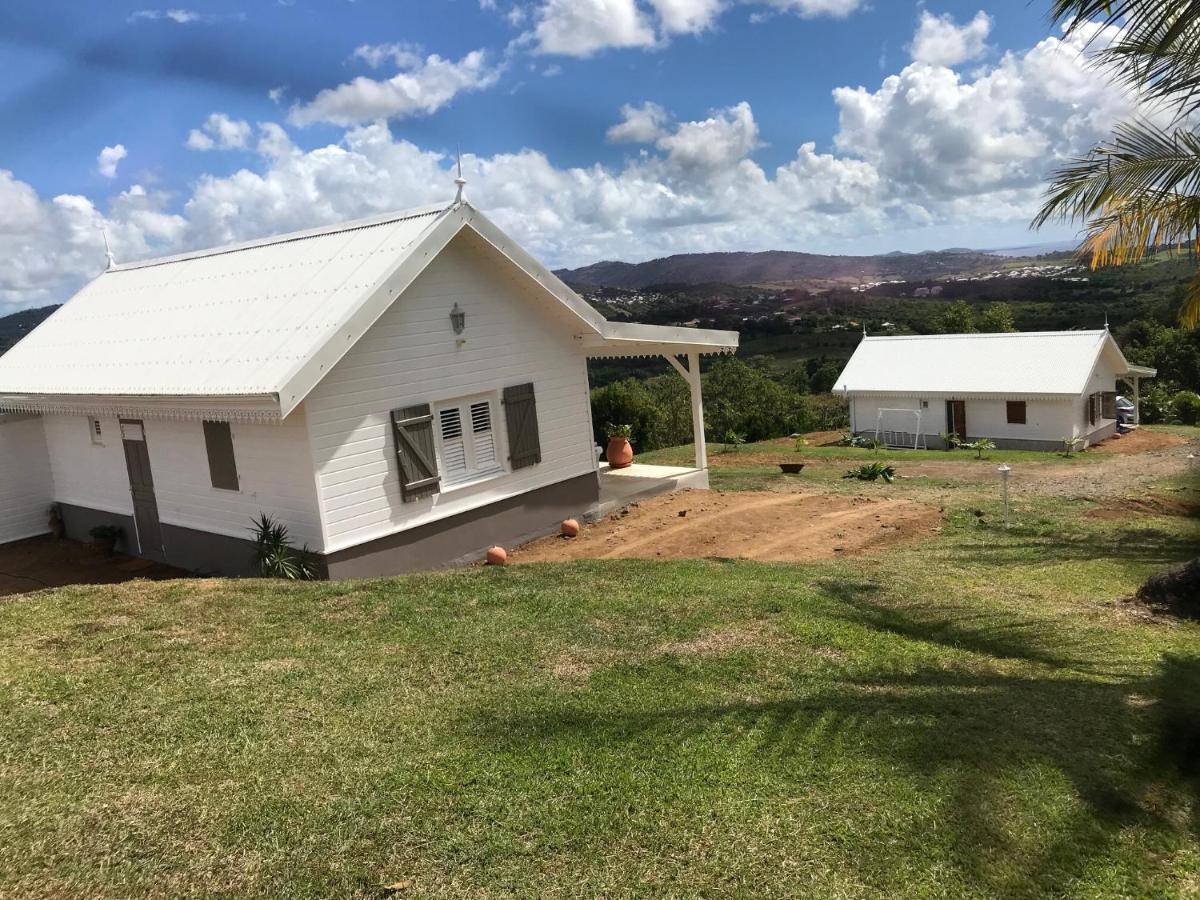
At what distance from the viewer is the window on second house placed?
12336 millimetres

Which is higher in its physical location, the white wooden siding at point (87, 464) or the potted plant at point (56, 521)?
the white wooden siding at point (87, 464)

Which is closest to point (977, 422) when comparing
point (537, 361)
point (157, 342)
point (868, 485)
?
point (868, 485)

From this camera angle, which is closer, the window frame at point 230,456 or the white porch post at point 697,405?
the window frame at point 230,456

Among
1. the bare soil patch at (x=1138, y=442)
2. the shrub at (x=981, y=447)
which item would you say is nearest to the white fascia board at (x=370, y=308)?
the shrub at (x=981, y=447)

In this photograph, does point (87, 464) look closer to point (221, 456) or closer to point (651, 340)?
point (221, 456)

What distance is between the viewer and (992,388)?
33.3 metres

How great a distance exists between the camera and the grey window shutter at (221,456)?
37.2 feet

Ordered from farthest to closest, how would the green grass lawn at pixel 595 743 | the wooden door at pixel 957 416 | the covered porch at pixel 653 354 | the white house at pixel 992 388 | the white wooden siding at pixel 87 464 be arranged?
1. the wooden door at pixel 957 416
2. the white house at pixel 992 388
3. the covered porch at pixel 653 354
4. the white wooden siding at pixel 87 464
5. the green grass lawn at pixel 595 743

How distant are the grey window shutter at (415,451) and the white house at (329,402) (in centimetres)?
2

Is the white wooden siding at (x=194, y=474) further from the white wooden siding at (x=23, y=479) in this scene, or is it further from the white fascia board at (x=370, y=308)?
the white fascia board at (x=370, y=308)

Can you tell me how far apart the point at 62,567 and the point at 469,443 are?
669 cm

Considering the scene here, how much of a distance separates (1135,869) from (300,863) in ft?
13.7

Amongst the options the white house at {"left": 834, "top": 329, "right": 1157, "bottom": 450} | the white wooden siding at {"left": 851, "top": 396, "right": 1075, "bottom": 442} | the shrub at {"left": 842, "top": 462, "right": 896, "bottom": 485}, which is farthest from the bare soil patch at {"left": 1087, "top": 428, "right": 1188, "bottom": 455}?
the shrub at {"left": 842, "top": 462, "right": 896, "bottom": 485}

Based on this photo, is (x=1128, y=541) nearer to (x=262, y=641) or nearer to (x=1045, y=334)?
(x=262, y=641)
